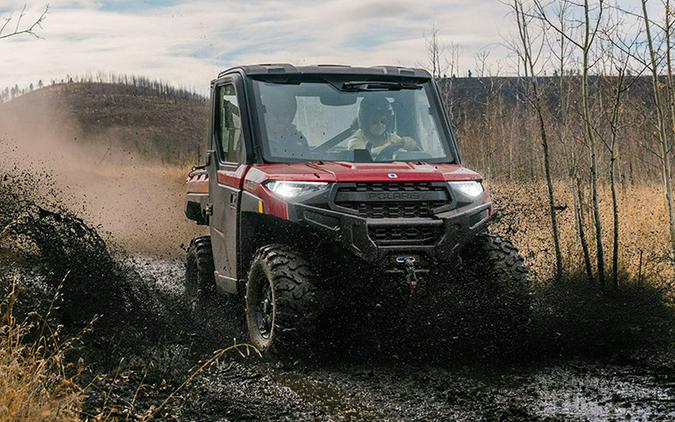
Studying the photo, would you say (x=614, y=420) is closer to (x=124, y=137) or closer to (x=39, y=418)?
(x=39, y=418)

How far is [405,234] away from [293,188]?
2.89 ft

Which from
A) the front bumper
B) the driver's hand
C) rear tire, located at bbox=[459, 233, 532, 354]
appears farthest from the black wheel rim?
the driver's hand

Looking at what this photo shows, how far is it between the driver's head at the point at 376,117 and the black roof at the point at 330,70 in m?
0.26

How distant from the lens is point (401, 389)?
19.1 ft

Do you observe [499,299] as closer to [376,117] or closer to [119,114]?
[376,117]

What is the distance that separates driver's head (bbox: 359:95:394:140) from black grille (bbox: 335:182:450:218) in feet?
3.07

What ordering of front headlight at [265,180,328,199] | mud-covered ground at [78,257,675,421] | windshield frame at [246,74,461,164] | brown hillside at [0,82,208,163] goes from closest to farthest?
mud-covered ground at [78,257,675,421]
front headlight at [265,180,328,199]
windshield frame at [246,74,461,164]
brown hillside at [0,82,208,163]

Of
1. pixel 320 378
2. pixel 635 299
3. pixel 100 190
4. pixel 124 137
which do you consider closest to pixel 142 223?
pixel 100 190

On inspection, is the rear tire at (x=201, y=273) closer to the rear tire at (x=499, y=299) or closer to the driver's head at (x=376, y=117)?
the driver's head at (x=376, y=117)

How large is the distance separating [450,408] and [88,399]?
86.7 inches

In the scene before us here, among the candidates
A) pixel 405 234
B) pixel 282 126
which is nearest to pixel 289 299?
pixel 405 234

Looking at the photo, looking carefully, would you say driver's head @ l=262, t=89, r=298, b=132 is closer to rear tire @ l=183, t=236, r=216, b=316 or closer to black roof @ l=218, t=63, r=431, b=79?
black roof @ l=218, t=63, r=431, b=79

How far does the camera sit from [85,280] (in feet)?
29.5

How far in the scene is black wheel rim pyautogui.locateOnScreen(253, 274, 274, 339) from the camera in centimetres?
679
